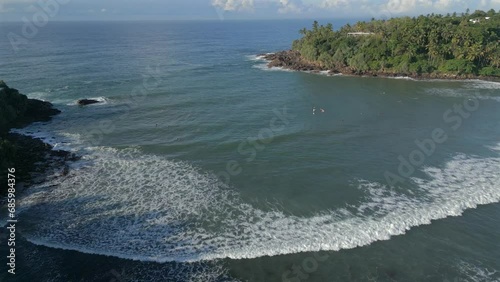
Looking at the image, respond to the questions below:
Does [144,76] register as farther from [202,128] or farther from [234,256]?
[234,256]

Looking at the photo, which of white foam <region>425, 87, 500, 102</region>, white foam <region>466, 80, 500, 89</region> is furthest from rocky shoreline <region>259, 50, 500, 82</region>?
white foam <region>425, 87, 500, 102</region>

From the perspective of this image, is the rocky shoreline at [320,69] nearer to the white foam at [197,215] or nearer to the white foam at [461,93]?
the white foam at [461,93]

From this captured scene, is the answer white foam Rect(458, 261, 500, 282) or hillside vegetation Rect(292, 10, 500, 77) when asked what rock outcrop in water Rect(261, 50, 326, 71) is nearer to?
hillside vegetation Rect(292, 10, 500, 77)

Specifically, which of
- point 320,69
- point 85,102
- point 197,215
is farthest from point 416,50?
point 197,215

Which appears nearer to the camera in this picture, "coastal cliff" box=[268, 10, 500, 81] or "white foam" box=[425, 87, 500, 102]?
"white foam" box=[425, 87, 500, 102]

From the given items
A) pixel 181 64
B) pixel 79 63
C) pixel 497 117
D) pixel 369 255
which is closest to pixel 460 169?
pixel 369 255

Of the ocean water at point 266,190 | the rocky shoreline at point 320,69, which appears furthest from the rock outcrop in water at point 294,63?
the ocean water at point 266,190
